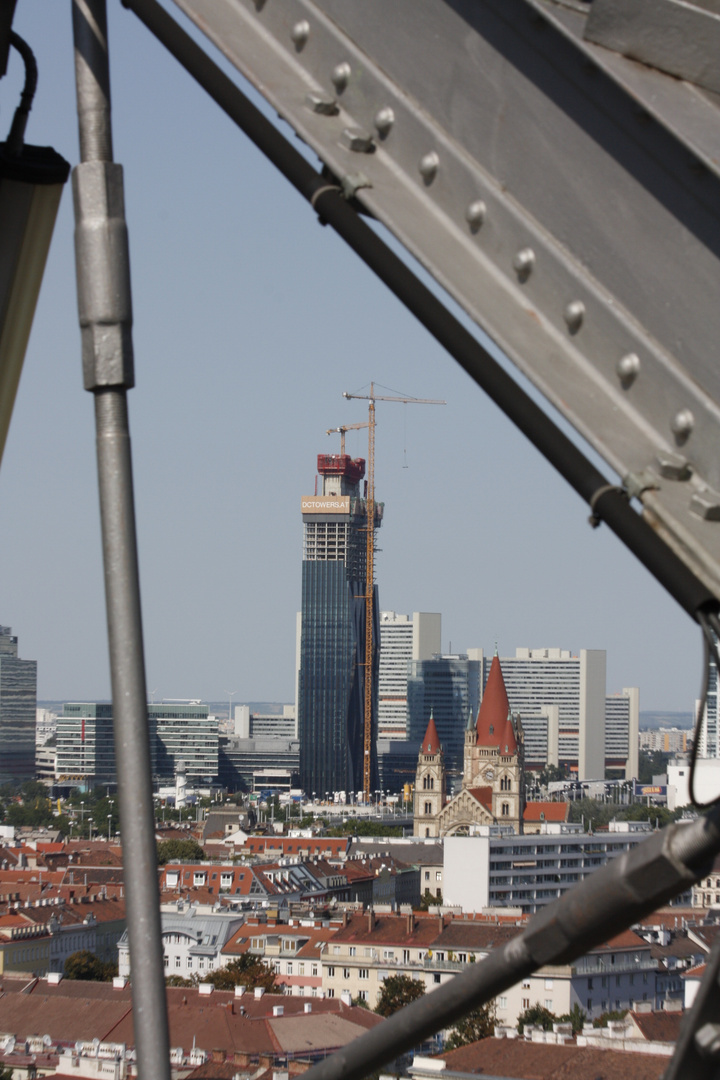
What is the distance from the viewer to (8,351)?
165 cm

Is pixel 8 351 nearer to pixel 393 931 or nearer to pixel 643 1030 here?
pixel 643 1030

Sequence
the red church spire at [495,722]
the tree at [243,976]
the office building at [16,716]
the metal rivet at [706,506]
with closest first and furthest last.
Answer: the metal rivet at [706,506], the tree at [243,976], the red church spire at [495,722], the office building at [16,716]

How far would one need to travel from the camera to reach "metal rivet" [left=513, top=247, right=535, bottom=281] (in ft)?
3.69

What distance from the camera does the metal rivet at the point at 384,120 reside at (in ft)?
3.93

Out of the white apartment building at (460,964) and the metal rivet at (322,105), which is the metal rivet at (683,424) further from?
the white apartment building at (460,964)

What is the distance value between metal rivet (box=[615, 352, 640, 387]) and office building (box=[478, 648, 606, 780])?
12121 centimetres

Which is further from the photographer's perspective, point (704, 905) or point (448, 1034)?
point (704, 905)

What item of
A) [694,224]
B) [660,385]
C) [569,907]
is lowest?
[569,907]

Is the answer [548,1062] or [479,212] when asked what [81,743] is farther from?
[479,212]

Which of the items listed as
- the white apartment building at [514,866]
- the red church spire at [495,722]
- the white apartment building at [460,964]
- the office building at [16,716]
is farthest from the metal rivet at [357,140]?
the office building at [16,716]

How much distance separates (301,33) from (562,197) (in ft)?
0.91

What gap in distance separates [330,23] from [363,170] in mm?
127

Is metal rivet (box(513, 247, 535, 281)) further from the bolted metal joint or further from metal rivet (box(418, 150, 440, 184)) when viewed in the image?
the bolted metal joint

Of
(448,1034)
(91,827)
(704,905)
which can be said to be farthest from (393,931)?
(91,827)
